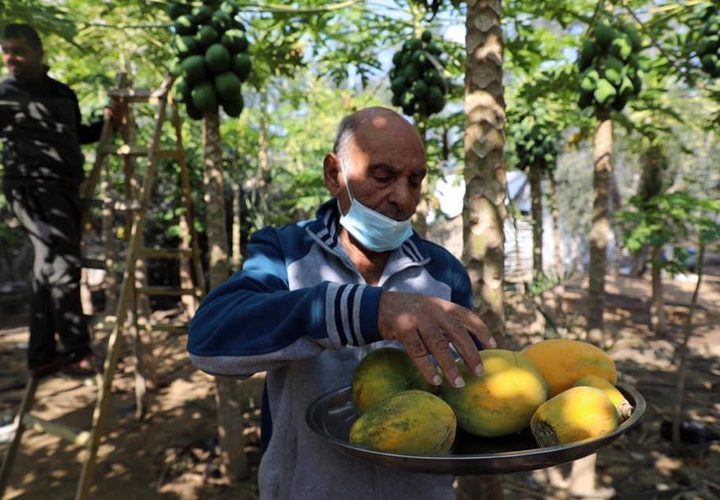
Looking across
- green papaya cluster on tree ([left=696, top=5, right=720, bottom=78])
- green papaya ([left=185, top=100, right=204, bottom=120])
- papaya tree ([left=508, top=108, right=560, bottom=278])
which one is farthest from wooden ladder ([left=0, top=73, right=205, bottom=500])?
papaya tree ([left=508, top=108, right=560, bottom=278])

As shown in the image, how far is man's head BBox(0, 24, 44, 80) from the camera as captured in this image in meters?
3.26

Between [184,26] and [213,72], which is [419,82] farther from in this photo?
[184,26]

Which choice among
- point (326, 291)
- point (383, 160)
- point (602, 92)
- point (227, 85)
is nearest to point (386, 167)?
point (383, 160)

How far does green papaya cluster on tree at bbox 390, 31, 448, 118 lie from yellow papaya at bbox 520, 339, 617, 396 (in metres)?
4.18

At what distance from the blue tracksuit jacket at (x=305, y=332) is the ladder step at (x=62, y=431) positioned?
5.63 ft

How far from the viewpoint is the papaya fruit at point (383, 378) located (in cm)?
122

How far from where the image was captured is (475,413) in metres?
1.16

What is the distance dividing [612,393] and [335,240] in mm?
887

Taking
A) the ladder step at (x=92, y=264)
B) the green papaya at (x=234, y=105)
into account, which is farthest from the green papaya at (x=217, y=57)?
the ladder step at (x=92, y=264)

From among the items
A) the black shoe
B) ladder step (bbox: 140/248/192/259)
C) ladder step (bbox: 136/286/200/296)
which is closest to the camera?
the black shoe

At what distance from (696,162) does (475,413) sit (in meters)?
33.8

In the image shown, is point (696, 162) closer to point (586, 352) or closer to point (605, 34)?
point (605, 34)

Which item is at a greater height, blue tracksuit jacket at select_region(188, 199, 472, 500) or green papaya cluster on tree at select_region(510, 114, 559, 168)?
green papaya cluster on tree at select_region(510, 114, 559, 168)

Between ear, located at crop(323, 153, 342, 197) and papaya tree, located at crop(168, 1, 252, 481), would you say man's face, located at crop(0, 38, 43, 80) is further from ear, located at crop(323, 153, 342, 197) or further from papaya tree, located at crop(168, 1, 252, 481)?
ear, located at crop(323, 153, 342, 197)
